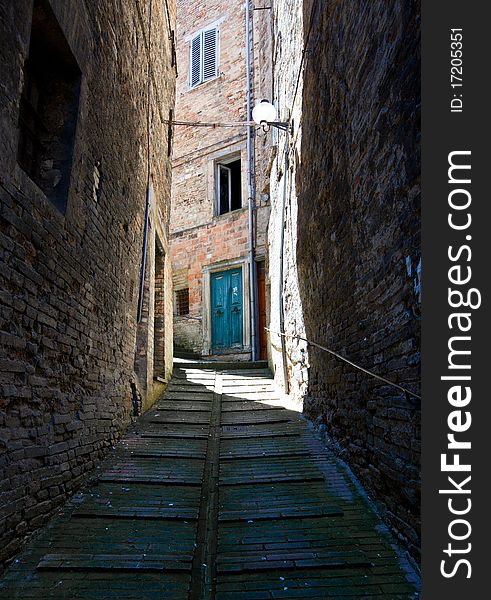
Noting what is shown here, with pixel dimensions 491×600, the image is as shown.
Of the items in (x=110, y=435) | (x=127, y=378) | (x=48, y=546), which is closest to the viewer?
(x=48, y=546)

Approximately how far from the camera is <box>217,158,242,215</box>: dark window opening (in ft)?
42.3

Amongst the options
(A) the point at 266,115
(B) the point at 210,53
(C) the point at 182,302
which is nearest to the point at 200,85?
(B) the point at 210,53

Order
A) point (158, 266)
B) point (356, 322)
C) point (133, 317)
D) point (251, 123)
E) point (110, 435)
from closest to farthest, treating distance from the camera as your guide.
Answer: point (356, 322) → point (110, 435) → point (133, 317) → point (158, 266) → point (251, 123)

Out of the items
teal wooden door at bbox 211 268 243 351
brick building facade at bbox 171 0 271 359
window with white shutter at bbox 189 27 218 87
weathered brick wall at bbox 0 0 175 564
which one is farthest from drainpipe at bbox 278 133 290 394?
window with white shutter at bbox 189 27 218 87

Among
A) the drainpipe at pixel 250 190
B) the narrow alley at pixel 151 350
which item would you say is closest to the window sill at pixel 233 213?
the drainpipe at pixel 250 190

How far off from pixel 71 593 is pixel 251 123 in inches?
440

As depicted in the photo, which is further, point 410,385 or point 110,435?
point 110,435

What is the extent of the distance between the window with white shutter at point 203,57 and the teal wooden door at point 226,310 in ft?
19.3

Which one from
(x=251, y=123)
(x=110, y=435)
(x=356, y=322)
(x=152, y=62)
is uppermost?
(x=251, y=123)

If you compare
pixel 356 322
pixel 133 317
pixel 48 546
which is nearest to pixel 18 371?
pixel 48 546

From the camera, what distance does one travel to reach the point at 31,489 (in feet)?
9.78

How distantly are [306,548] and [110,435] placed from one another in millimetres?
2418

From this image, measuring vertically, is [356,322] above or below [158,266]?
below

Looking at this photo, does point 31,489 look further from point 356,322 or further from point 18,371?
point 356,322
